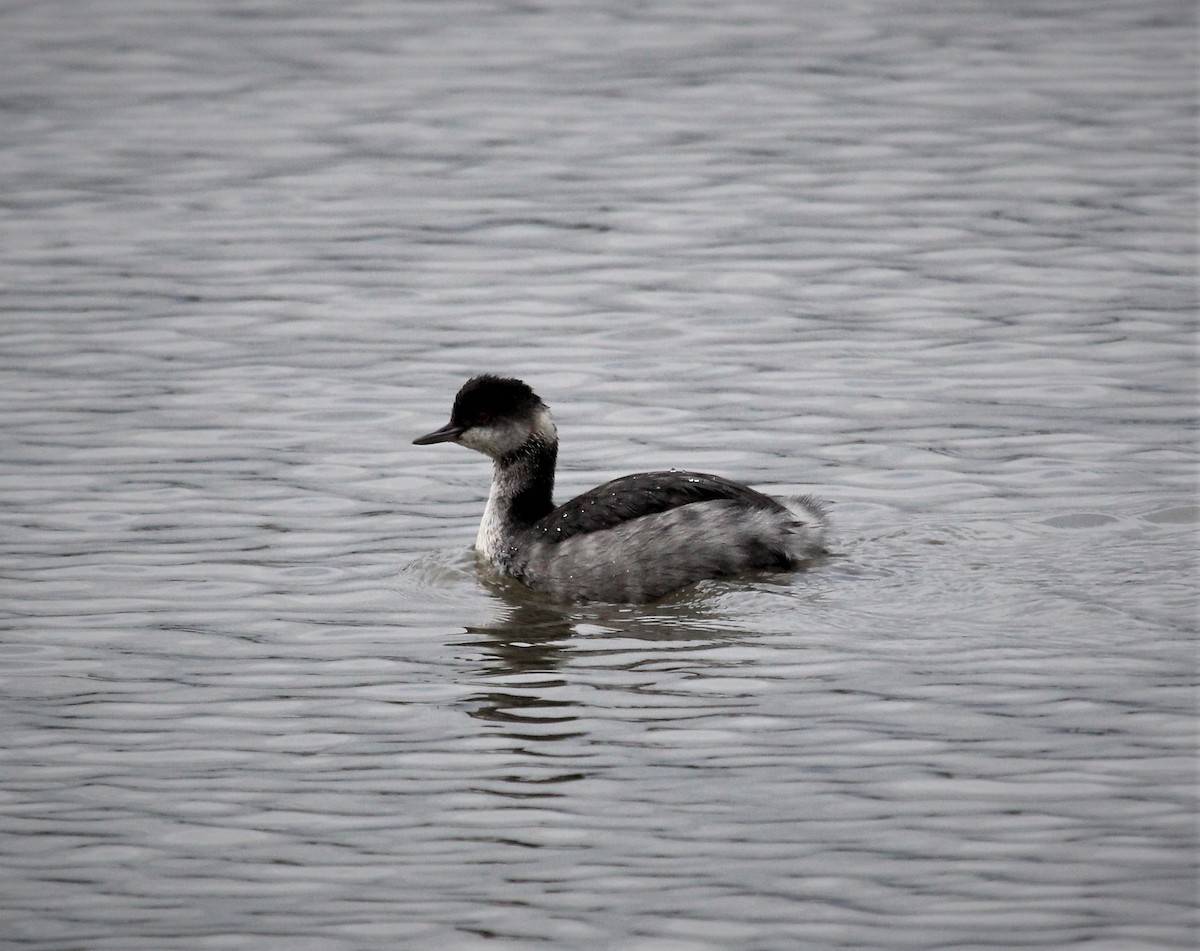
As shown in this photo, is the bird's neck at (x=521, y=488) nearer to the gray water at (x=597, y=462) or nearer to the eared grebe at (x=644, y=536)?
the eared grebe at (x=644, y=536)

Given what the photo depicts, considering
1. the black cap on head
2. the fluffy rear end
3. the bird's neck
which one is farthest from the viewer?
the black cap on head

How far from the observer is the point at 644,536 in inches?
360

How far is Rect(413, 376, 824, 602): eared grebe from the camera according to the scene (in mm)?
9102

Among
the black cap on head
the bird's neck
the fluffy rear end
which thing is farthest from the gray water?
the black cap on head

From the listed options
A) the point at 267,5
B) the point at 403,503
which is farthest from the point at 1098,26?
the point at 403,503

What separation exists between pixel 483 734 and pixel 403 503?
11.0 feet

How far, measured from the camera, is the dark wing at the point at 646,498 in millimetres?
9195

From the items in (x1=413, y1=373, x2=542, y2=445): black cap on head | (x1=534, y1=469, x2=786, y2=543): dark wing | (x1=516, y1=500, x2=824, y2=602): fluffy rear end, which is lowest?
(x1=516, y1=500, x2=824, y2=602): fluffy rear end

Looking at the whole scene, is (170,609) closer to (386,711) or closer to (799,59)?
(386,711)

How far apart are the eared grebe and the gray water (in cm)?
17

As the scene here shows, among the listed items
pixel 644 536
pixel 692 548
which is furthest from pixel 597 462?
pixel 692 548

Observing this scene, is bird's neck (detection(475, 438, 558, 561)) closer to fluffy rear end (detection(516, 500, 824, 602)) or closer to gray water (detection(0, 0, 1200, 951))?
gray water (detection(0, 0, 1200, 951))

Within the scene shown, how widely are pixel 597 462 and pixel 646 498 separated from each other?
1882mm

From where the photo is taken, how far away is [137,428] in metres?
11.7
